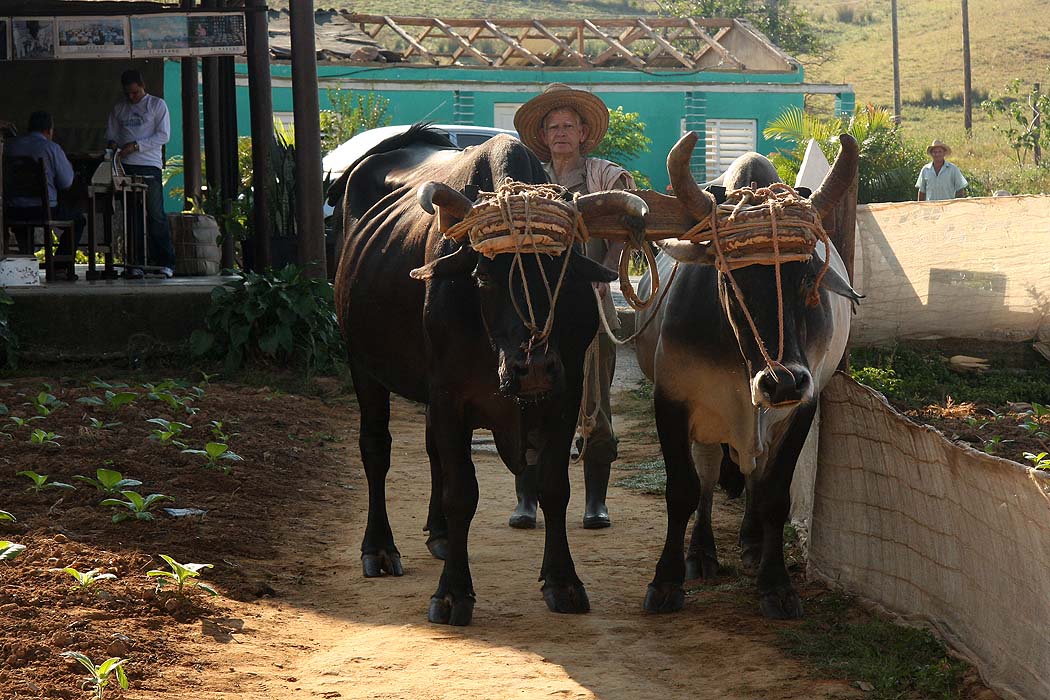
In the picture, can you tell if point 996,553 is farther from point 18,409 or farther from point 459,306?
point 18,409

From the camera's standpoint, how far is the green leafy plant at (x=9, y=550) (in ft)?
16.0

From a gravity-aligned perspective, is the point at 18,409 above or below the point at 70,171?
below

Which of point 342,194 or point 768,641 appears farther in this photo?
point 342,194

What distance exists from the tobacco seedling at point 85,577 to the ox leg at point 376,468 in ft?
4.21

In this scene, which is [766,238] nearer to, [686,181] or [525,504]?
[686,181]

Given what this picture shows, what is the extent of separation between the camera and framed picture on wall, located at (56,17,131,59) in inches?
431

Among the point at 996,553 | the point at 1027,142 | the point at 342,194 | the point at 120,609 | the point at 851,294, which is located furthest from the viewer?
the point at 1027,142

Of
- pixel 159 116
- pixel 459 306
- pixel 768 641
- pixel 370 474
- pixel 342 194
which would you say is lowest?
pixel 768 641

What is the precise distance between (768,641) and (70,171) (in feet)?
29.1

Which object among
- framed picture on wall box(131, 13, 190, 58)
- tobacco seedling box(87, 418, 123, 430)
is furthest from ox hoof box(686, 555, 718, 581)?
framed picture on wall box(131, 13, 190, 58)

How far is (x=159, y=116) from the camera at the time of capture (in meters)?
12.4

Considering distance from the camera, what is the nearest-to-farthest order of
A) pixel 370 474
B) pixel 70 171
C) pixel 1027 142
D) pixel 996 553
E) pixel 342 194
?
pixel 996 553 < pixel 370 474 < pixel 342 194 < pixel 70 171 < pixel 1027 142

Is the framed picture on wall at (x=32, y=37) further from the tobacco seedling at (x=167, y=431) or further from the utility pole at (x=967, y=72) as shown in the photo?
the utility pole at (x=967, y=72)

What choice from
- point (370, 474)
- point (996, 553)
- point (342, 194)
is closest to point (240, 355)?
point (342, 194)
